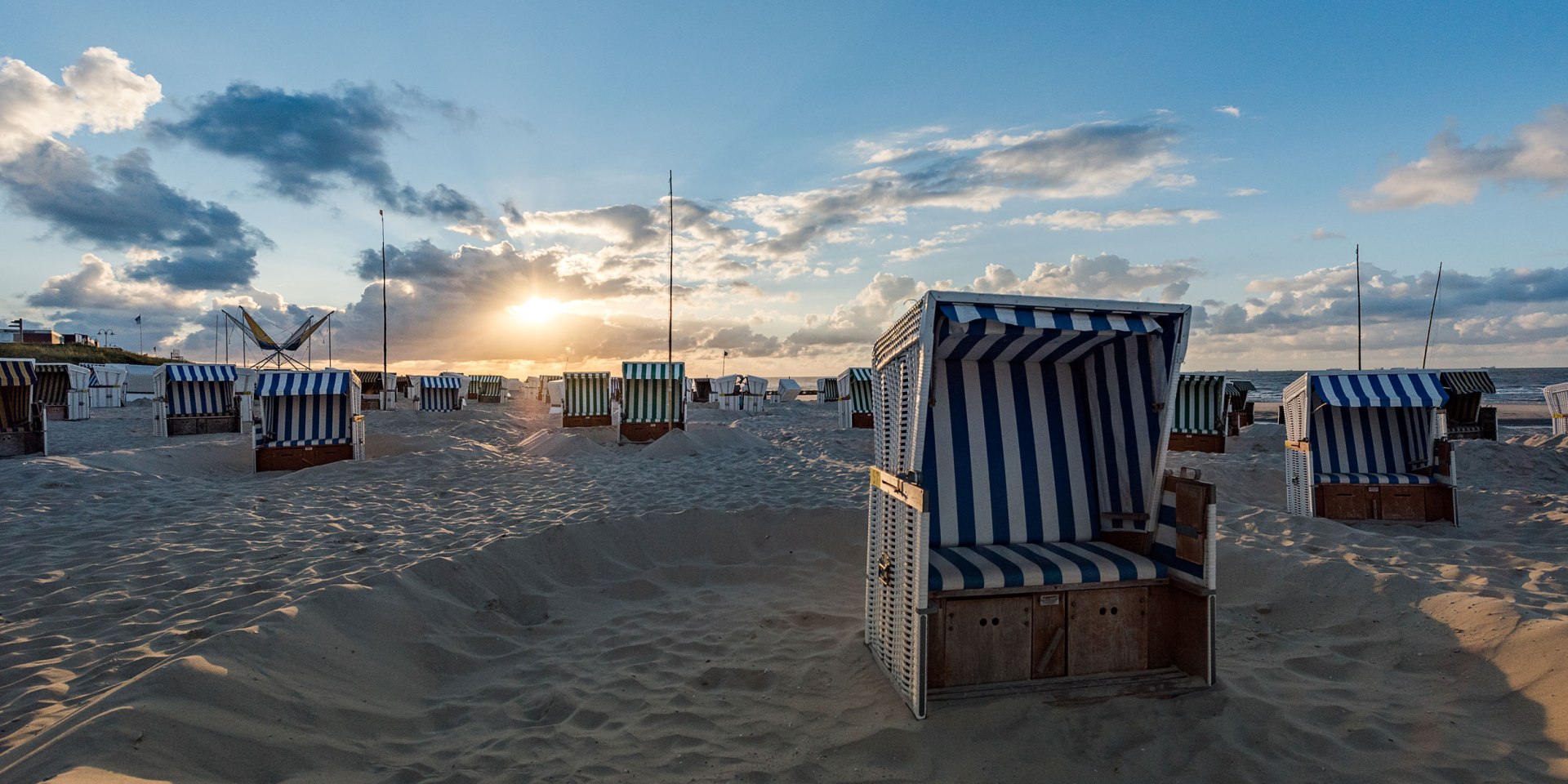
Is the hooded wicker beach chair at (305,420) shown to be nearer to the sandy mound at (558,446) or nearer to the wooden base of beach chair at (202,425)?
the sandy mound at (558,446)

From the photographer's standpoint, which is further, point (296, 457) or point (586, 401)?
point (586, 401)

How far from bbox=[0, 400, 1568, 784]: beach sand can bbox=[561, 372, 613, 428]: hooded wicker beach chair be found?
1120cm

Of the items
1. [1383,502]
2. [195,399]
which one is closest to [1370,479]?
[1383,502]

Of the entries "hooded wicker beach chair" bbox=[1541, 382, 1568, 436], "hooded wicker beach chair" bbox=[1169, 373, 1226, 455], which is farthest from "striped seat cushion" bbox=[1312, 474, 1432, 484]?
"hooded wicker beach chair" bbox=[1541, 382, 1568, 436]

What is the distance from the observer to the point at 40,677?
3.50m

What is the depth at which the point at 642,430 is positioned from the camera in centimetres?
1689

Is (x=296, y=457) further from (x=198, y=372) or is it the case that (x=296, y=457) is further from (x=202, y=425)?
(x=202, y=425)

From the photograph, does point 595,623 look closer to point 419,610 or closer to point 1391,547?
point 419,610

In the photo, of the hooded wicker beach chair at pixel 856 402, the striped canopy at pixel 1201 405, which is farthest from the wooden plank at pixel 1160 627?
the hooded wicker beach chair at pixel 856 402

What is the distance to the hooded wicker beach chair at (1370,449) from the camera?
25.4ft

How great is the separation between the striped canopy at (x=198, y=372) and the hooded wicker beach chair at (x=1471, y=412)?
33255 mm

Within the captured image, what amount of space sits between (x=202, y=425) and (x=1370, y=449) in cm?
2629

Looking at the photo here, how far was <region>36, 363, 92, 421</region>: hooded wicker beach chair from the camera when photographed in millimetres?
20922

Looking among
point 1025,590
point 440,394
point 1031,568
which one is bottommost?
point 1025,590
